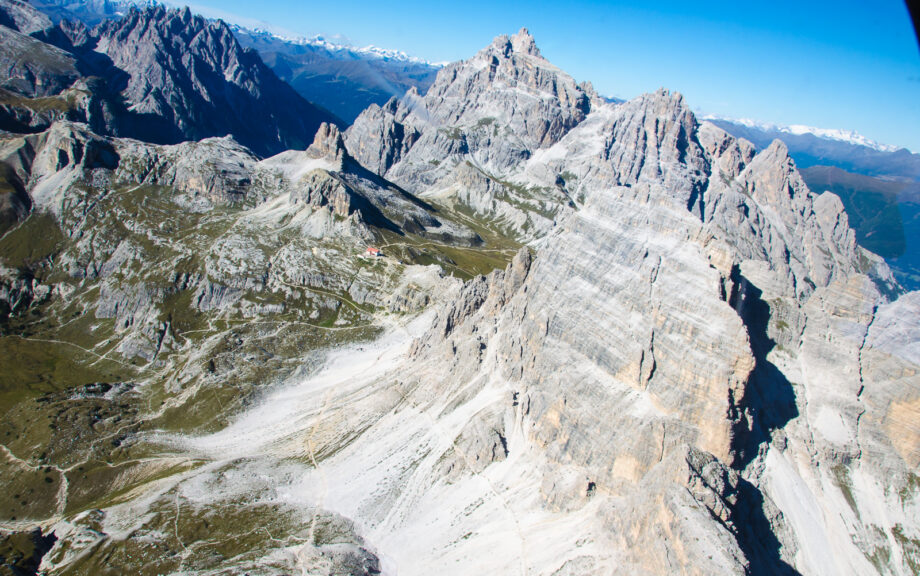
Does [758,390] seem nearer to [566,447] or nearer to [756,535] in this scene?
[756,535]

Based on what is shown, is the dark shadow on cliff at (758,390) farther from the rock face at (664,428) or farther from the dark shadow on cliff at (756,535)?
the dark shadow on cliff at (756,535)

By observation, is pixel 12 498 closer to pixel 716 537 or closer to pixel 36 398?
pixel 36 398

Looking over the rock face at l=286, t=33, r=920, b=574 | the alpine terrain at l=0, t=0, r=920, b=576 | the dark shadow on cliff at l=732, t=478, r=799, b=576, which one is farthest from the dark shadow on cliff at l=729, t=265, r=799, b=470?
the dark shadow on cliff at l=732, t=478, r=799, b=576

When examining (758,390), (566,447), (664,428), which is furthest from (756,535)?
(566,447)

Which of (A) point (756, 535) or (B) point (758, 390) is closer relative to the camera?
(A) point (756, 535)

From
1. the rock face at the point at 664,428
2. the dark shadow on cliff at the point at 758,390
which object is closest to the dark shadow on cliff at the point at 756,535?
the rock face at the point at 664,428

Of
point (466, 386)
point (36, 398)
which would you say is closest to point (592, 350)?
point (466, 386)

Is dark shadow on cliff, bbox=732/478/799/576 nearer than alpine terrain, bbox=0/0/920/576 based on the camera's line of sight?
Yes

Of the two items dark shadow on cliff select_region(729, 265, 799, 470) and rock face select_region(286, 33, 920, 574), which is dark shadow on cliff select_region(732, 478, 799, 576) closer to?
rock face select_region(286, 33, 920, 574)
